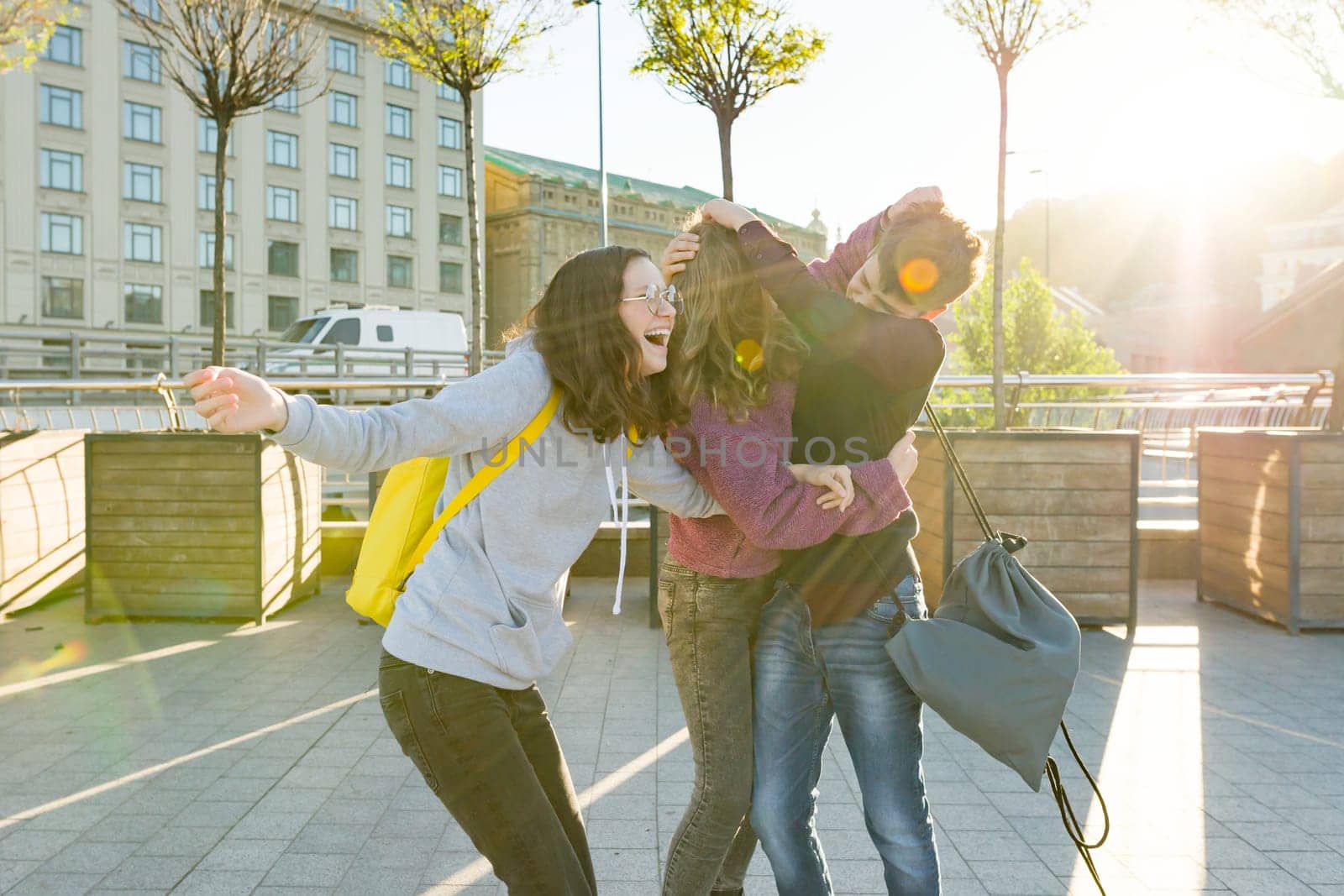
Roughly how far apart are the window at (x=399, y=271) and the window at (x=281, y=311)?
486 cm

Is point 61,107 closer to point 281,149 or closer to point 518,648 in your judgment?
point 281,149

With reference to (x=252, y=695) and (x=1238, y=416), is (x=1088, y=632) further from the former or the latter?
(x=1238, y=416)

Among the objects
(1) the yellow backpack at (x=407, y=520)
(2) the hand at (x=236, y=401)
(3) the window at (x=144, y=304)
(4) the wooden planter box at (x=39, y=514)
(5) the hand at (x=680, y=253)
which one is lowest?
(4) the wooden planter box at (x=39, y=514)

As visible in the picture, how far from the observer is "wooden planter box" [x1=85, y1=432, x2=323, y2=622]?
618 centimetres

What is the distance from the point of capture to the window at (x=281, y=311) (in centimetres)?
4294

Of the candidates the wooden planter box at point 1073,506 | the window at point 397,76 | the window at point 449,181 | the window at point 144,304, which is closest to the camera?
the wooden planter box at point 1073,506

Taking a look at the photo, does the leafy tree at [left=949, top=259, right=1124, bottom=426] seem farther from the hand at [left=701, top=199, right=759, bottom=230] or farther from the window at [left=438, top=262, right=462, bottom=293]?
the hand at [left=701, top=199, right=759, bottom=230]

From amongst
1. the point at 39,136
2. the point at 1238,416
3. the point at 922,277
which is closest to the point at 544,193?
the point at 39,136

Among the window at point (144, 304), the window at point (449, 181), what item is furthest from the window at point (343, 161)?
the window at point (144, 304)

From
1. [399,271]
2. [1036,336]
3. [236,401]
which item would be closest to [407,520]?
[236,401]

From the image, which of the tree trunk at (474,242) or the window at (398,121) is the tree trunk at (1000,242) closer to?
the tree trunk at (474,242)

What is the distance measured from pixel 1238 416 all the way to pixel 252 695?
9679 millimetres

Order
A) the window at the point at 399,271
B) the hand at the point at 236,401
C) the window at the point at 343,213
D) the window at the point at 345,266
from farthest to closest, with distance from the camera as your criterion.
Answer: the window at the point at 399,271, the window at the point at 345,266, the window at the point at 343,213, the hand at the point at 236,401

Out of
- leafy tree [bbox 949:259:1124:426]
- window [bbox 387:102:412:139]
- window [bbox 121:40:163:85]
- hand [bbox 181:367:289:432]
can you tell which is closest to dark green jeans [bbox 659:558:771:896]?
hand [bbox 181:367:289:432]
